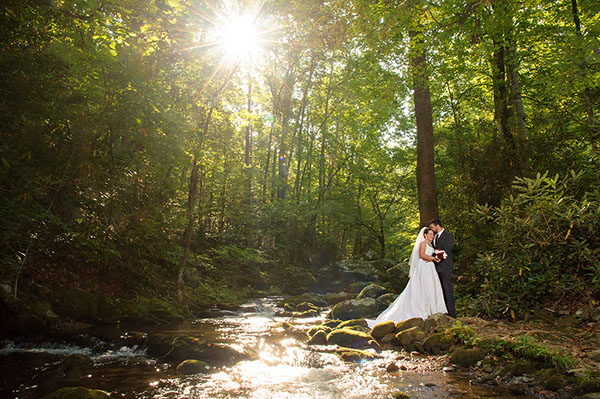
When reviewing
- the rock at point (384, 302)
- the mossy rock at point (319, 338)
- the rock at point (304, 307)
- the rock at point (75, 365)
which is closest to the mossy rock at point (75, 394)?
the rock at point (75, 365)

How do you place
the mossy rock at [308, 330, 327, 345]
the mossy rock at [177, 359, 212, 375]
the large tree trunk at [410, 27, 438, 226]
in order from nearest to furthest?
the mossy rock at [177, 359, 212, 375] < the mossy rock at [308, 330, 327, 345] < the large tree trunk at [410, 27, 438, 226]

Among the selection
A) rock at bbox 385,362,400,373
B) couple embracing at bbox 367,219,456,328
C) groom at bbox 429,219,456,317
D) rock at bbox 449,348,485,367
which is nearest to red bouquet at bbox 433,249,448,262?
couple embracing at bbox 367,219,456,328

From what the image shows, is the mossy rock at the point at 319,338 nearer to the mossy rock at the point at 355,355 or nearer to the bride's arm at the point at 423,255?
the mossy rock at the point at 355,355

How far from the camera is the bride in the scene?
8.90m

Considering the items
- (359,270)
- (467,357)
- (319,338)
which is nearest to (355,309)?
(319,338)

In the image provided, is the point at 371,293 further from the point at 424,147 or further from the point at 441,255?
the point at 441,255

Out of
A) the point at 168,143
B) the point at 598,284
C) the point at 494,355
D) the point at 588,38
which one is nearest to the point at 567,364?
the point at 494,355

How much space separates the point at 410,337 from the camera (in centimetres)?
805

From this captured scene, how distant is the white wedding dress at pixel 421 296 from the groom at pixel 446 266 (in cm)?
18

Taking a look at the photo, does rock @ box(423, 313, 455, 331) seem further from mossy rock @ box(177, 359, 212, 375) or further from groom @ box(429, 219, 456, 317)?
mossy rock @ box(177, 359, 212, 375)

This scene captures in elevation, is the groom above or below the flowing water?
above

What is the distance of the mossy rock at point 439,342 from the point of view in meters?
7.24

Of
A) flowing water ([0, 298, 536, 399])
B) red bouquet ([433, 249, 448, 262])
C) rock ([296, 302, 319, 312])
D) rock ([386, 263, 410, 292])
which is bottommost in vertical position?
flowing water ([0, 298, 536, 399])

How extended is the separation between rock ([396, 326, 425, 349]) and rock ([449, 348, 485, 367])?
1391mm
